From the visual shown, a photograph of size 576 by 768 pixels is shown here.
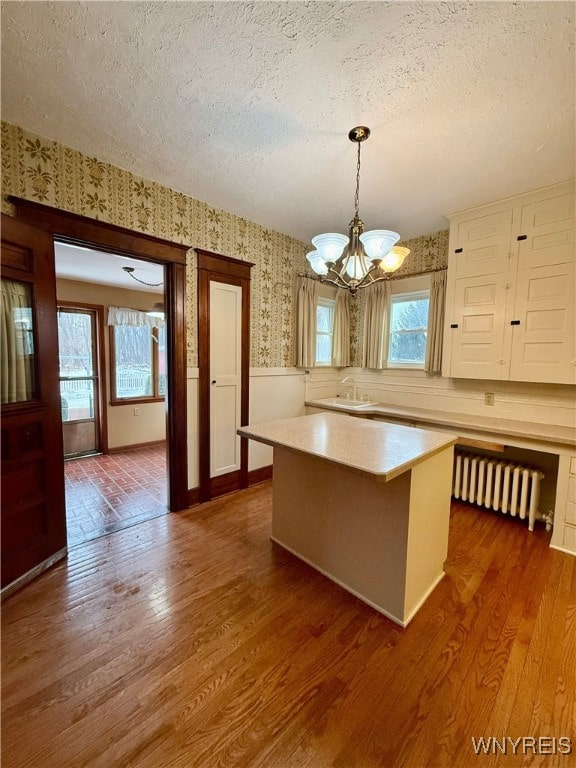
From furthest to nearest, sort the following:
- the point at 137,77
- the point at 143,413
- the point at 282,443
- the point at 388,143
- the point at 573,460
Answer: the point at 143,413 < the point at 573,460 < the point at 388,143 < the point at 282,443 < the point at 137,77

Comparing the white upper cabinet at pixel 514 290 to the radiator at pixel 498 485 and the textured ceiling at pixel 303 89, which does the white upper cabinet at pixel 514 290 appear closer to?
the textured ceiling at pixel 303 89

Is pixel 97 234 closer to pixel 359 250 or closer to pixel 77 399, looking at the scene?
pixel 359 250

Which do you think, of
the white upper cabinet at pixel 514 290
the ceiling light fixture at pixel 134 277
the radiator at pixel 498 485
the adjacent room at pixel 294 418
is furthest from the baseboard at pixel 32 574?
the white upper cabinet at pixel 514 290

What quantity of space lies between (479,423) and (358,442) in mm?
1571

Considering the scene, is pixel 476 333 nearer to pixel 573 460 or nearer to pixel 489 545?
pixel 573 460

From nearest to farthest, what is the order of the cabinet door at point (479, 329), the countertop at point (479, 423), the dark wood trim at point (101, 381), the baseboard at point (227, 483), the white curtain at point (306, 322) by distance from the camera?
the countertop at point (479, 423)
the cabinet door at point (479, 329)
the baseboard at point (227, 483)
the white curtain at point (306, 322)
the dark wood trim at point (101, 381)

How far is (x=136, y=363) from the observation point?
4.91 meters

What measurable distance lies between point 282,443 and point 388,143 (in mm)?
1989

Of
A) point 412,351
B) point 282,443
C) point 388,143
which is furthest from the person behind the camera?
point 412,351

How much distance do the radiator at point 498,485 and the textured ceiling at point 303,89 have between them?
2305 mm

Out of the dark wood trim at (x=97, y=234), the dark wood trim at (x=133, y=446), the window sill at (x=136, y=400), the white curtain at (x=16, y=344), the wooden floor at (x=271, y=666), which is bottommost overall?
the dark wood trim at (x=133, y=446)

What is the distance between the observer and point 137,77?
1522 mm

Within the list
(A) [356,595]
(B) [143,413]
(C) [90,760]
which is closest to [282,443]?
(A) [356,595]

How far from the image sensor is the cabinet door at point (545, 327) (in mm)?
2361
